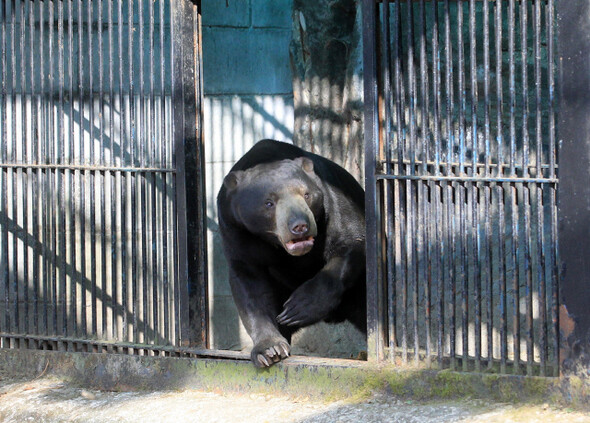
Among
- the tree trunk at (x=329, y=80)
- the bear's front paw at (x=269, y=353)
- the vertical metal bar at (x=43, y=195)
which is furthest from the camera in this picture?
the tree trunk at (x=329, y=80)

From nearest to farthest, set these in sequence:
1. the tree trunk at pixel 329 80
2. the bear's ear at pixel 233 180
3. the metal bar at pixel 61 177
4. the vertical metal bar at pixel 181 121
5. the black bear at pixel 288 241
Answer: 1. the vertical metal bar at pixel 181 121
2. the black bear at pixel 288 241
3. the metal bar at pixel 61 177
4. the bear's ear at pixel 233 180
5. the tree trunk at pixel 329 80

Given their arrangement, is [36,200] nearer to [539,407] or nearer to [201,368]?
[201,368]

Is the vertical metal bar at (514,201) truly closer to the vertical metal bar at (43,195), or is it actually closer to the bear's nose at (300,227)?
the bear's nose at (300,227)

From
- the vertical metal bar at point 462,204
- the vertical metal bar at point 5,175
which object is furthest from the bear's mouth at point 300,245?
the vertical metal bar at point 5,175

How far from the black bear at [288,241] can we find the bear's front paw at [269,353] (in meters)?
0.04

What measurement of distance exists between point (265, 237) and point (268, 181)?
14.6 inches

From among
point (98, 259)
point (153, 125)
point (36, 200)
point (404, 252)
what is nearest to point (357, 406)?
point (404, 252)

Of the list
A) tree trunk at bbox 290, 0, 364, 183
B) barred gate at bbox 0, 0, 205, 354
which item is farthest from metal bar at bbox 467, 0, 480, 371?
tree trunk at bbox 290, 0, 364, 183

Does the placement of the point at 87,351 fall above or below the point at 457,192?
below

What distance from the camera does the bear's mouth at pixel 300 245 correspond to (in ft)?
18.2

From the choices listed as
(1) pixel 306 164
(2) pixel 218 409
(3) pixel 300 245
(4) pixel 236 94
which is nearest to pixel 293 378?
(2) pixel 218 409

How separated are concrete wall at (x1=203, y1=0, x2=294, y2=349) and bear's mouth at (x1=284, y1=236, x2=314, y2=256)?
2.80 meters

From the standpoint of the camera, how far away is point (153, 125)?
5.70 metres

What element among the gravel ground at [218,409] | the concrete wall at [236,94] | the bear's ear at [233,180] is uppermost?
the concrete wall at [236,94]
